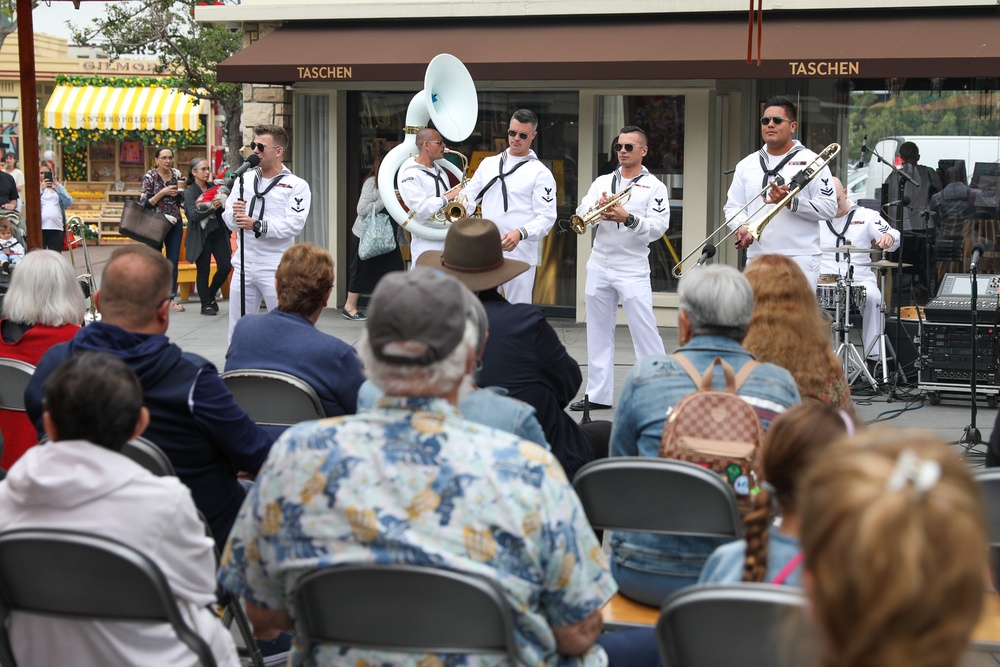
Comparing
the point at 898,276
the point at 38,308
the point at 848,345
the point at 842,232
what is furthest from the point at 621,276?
the point at 38,308

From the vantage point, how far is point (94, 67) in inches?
1156

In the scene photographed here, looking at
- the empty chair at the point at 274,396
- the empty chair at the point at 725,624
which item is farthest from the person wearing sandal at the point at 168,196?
the empty chair at the point at 725,624

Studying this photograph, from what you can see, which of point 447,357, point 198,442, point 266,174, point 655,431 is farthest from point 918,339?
point 447,357

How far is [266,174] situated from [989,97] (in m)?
6.84

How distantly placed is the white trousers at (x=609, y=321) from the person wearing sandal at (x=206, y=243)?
550cm

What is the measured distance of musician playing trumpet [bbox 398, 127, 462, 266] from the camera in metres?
9.13

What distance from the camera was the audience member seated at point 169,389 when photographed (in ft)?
11.8

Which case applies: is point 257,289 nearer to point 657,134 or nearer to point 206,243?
point 206,243

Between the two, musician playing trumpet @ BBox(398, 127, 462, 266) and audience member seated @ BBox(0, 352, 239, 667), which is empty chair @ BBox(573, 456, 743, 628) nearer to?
audience member seated @ BBox(0, 352, 239, 667)

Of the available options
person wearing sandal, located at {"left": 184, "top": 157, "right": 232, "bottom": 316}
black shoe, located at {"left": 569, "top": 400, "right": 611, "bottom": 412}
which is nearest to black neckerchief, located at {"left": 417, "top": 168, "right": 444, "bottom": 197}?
black shoe, located at {"left": 569, "top": 400, "right": 611, "bottom": 412}

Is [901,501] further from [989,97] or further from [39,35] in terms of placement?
[39,35]

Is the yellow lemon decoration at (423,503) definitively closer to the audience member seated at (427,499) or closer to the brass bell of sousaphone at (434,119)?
the audience member seated at (427,499)

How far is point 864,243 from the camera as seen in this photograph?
9625mm

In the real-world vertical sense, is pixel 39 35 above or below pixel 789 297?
above
